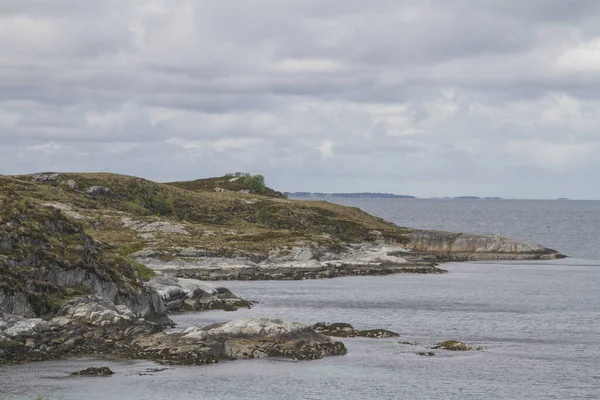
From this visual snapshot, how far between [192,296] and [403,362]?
3573cm

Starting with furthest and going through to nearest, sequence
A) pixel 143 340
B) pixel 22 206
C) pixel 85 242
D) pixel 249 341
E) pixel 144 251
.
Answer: pixel 144 251 → pixel 85 242 → pixel 22 206 → pixel 143 340 → pixel 249 341

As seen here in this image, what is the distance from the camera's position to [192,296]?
3693 inches

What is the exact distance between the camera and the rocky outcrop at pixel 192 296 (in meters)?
90.0

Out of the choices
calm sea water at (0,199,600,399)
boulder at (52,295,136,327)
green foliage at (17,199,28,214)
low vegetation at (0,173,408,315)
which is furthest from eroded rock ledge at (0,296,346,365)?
green foliage at (17,199,28,214)

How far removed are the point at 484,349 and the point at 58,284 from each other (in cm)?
3464

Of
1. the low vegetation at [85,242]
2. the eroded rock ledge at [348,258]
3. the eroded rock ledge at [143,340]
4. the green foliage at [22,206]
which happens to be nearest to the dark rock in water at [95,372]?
the eroded rock ledge at [143,340]

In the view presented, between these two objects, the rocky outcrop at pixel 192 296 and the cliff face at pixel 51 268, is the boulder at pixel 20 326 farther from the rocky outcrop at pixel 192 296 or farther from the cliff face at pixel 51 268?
the rocky outcrop at pixel 192 296

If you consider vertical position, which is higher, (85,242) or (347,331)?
(85,242)

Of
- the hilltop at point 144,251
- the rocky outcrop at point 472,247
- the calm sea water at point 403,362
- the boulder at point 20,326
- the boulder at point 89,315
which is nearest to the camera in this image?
the calm sea water at point 403,362

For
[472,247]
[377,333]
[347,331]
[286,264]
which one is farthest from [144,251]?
[472,247]

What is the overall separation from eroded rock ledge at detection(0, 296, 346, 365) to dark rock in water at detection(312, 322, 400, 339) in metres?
9.28

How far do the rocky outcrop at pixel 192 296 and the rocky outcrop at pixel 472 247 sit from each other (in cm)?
9278

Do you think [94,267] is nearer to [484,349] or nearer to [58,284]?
[58,284]

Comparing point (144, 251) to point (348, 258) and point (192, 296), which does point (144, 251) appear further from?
point (192, 296)
